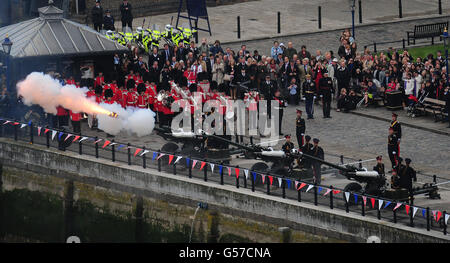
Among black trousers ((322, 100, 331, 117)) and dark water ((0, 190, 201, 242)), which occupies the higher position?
black trousers ((322, 100, 331, 117))

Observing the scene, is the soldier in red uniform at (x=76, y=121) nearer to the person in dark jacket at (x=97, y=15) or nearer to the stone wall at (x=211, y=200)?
the stone wall at (x=211, y=200)

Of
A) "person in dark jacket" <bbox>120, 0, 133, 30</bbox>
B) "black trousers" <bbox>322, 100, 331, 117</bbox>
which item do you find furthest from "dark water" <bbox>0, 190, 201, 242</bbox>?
"person in dark jacket" <bbox>120, 0, 133, 30</bbox>

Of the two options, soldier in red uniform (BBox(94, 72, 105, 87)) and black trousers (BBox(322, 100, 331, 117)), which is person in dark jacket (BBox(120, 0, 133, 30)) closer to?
soldier in red uniform (BBox(94, 72, 105, 87))

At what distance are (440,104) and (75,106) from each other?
13.6 meters

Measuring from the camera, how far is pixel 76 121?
45.6m

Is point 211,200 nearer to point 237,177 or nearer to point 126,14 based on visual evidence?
point 237,177

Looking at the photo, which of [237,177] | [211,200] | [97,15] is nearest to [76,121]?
[211,200]

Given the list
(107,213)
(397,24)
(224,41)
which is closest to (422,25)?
(397,24)

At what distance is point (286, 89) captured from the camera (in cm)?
5150

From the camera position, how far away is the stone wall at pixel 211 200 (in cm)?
3625

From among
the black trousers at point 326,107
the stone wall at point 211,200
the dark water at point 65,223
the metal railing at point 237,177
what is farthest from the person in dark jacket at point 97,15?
the dark water at point 65,223

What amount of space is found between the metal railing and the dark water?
179cm

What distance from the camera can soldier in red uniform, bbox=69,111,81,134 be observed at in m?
45.4

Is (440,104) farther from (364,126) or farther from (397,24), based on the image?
(397,24)
